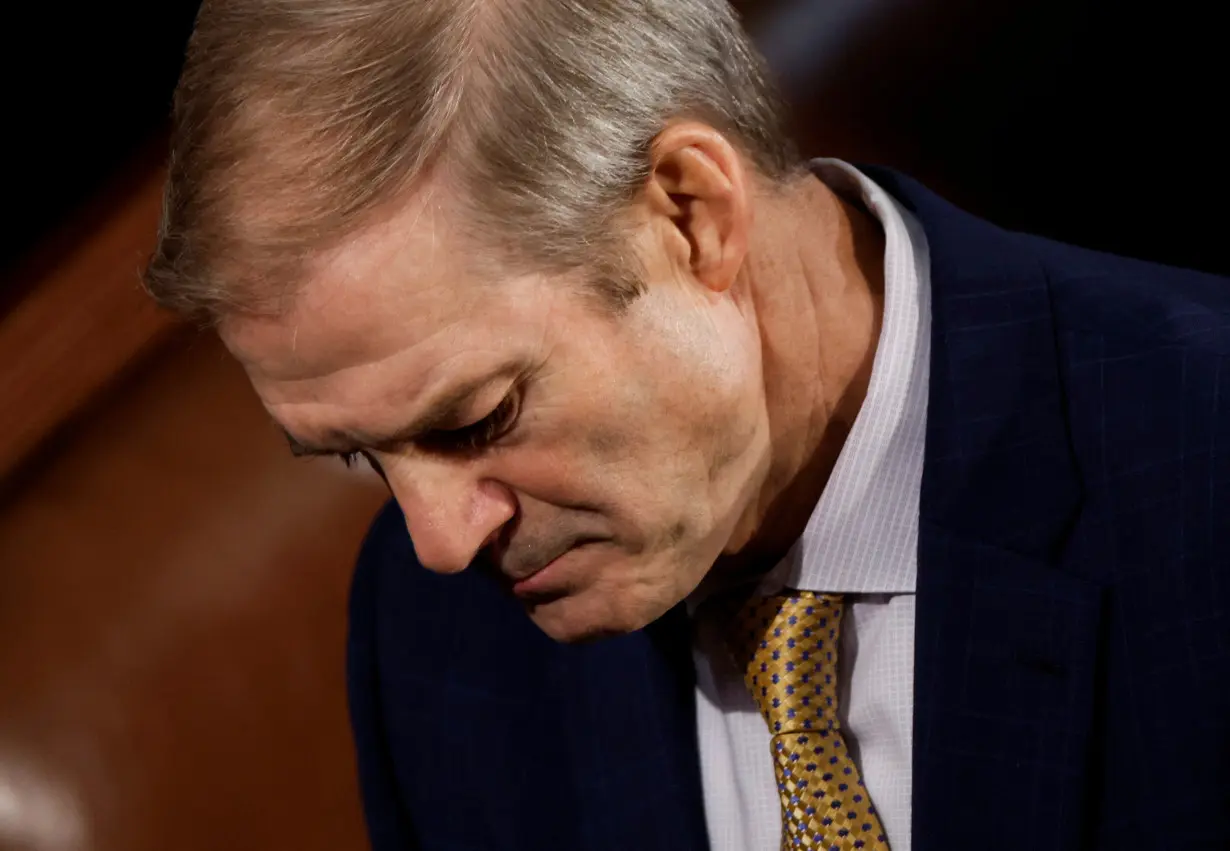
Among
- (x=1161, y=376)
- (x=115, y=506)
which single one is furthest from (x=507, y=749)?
(x=1161, y=376)

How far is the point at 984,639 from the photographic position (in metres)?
0.95

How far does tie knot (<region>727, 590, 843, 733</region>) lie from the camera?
39.9 inches

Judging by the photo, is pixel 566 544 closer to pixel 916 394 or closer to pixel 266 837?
pixel 916 394

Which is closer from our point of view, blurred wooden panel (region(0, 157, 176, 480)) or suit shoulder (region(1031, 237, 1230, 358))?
suit shoulder (region(1031, 237, 1230, 358))

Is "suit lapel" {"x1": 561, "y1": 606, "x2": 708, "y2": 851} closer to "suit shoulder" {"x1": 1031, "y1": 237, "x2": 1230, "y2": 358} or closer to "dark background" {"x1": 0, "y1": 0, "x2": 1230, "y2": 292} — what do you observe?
"suit shoulder" {"x1": 1031, "y1": 237, "x2": 1230, "y2": 358}

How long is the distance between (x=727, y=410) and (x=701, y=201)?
14 cm

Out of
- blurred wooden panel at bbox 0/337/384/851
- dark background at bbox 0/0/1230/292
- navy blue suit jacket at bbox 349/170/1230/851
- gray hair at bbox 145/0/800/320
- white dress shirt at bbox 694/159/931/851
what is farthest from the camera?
dark background at bbox 0/0/1230/292

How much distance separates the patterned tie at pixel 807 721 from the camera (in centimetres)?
98

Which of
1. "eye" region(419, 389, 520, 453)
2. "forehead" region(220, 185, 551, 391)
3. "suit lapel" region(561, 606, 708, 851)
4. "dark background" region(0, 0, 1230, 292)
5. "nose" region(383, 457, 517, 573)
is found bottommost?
"suit lapel" region(561, 606, 708, 851)

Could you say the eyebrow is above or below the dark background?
below

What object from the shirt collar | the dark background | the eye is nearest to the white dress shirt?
the shirt collar

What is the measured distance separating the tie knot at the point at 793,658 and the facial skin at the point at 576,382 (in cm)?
10

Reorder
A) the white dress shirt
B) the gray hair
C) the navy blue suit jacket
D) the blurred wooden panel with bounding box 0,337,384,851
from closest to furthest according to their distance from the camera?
the gray hair, the navy blue suit jacket, the white dress shirt, the blurred wooden panel with bounding box 0,337,384,851

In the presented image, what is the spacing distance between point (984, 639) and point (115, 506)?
78cm
